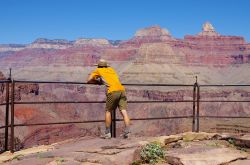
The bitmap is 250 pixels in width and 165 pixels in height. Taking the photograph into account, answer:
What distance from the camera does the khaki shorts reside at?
8017 millimetres

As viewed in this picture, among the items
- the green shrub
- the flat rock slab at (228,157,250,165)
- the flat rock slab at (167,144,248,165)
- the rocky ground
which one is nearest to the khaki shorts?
the rocky ground

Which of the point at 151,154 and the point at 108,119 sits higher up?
the point at 108,119

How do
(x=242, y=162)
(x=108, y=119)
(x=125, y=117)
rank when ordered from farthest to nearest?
(x=125, y=117)
(x=108, y=119)
(x=242, y=162)

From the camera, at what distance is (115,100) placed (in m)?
8.08

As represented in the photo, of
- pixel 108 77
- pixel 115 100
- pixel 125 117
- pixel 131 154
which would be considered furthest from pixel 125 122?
pixel 131 154

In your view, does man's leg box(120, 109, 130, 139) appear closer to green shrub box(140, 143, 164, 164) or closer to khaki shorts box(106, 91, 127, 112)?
khaki shorts box(106, 91, 127, 112)

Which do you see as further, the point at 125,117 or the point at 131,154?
the point at 125,117

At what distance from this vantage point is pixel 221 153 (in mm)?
6316

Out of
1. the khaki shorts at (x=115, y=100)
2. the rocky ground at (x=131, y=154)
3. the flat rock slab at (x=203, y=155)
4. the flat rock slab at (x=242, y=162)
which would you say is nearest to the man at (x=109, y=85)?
the khaki shorts at (x=115, y=100)

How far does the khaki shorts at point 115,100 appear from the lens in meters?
8.02

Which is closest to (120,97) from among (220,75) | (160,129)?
(160,129)

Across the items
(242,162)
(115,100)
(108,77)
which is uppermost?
(108,77)

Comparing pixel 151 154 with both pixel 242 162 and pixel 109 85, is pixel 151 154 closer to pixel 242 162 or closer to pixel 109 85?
pixel 242 162

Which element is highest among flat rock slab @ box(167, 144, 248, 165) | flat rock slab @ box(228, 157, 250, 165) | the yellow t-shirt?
the yellow t-shirt
